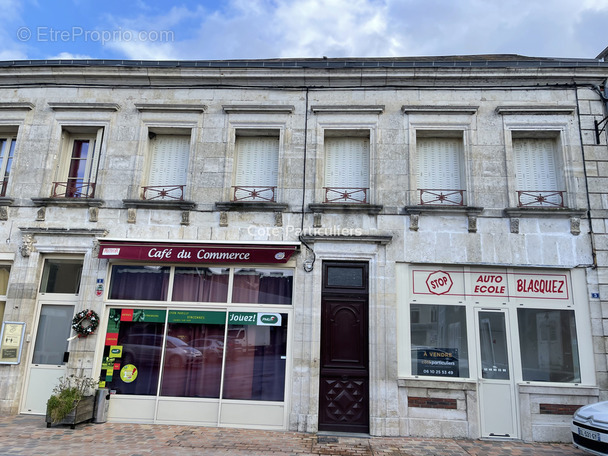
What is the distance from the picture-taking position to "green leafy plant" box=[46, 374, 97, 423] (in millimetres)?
6812

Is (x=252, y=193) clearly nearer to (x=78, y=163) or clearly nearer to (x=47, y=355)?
(x=78, y=163)

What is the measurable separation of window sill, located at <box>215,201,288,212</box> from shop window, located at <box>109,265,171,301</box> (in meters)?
1.57

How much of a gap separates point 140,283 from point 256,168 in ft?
10.3

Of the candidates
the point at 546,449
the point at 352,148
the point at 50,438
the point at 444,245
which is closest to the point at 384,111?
the point at 352,148

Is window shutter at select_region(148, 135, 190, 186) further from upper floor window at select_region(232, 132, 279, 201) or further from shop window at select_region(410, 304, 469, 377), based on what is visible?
shop window at select_region(410, 304, 469, 377)

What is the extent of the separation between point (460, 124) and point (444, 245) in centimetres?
241

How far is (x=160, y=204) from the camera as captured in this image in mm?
8102

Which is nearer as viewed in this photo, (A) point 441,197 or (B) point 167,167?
(A) point 441,197

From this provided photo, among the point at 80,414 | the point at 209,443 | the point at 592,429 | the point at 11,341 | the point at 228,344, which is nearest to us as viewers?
the point at 592,429

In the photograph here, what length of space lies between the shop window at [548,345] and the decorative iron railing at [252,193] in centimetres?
503

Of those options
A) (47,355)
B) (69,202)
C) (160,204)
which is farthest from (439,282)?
(47,355)

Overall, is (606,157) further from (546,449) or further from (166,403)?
(166,403)

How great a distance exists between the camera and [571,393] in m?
7.09

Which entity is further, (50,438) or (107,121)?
(107,121)
